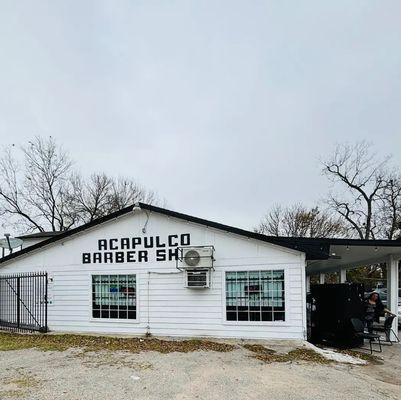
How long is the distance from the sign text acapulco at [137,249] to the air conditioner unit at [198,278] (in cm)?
69

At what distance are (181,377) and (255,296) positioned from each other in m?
4.13

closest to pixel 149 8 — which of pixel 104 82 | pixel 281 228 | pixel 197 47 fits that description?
pixel 197 47

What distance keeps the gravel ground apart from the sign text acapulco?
10.2 ft

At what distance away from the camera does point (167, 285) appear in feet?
36.9

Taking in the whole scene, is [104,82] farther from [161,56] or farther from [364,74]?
[364,74]

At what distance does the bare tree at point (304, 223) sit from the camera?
34.7 m

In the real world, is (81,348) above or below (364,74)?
below

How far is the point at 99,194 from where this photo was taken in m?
34.8

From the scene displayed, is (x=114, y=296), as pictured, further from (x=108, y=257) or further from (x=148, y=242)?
(x=148, y=242)

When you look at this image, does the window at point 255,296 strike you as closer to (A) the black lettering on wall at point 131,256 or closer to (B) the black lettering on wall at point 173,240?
(B) the black lettering on wall at point 173,240

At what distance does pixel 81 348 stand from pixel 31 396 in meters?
3.97

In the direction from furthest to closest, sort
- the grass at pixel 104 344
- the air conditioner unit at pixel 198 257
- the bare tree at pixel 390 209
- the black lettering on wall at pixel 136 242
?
the bare tree at pixel 390 209 → the black lettering on wall at pixel 136 242 → the air conditioner unit at pixel 198 257 → the grass at pixel 104 344

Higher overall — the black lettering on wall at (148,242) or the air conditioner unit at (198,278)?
the black lettering on wall at (148,242)

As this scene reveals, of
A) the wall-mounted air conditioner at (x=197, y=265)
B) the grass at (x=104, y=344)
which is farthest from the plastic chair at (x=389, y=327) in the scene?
the wall-mounted air conditioner at (x=197, y=265)
